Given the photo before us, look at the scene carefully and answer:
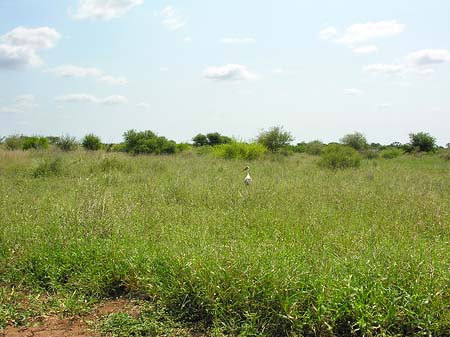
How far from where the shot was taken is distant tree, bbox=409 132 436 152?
28641 millimetres

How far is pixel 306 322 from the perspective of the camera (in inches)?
103

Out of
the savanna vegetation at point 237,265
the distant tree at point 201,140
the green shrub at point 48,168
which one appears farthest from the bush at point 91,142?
the savanna vegetation at point 237,265

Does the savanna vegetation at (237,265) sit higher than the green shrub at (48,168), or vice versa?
the green shrub at (48,168)

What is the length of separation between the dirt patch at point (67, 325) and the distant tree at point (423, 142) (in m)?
30.7

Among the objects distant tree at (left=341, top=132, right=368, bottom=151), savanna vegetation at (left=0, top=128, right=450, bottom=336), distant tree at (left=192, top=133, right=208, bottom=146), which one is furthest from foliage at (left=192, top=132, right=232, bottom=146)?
savanna vegetation at (left=0, top=128, right=450, bottom=336)

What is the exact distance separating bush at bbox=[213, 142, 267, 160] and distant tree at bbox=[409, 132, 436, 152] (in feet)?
53.4

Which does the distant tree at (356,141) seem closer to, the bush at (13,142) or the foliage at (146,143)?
the foliage at (146,143)

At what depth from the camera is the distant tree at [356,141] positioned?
2933 cm

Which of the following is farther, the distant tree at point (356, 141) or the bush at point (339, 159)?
the distant tree at point (356, 141)

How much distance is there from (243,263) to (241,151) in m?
16.9

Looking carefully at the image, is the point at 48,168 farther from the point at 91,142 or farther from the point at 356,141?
the point at 356,141

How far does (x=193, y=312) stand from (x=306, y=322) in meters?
0.97

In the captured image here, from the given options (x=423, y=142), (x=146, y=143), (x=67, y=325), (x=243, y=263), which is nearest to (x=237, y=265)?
(x=243, y=263)

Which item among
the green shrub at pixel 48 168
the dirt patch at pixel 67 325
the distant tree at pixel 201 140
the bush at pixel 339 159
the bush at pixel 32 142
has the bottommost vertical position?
the dirt patch at pixel 67 325
